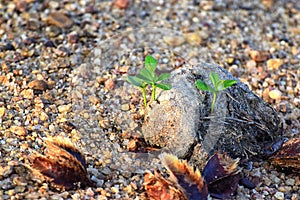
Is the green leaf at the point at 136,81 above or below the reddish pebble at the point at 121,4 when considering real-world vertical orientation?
above

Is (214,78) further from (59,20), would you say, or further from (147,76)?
(59,20)

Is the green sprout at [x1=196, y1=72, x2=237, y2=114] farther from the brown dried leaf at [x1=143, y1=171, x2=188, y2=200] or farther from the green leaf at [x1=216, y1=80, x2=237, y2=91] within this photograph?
the brown dried leaf at [x1=143, y1=171, x2=188, y2=200]

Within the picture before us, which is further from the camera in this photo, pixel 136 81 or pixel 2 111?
pixel 2 111

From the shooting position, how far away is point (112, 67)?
2469mm

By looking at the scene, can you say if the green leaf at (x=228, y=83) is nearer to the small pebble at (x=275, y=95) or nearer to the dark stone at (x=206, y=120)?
the dark stone at (x=206, y=120)

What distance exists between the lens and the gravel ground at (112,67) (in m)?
2.02

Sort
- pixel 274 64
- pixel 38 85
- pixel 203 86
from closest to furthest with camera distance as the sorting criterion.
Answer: pixel 203 86 → pixel 38 85 → pixel 274 64

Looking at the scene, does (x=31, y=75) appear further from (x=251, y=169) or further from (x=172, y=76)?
(x=251, y=169)

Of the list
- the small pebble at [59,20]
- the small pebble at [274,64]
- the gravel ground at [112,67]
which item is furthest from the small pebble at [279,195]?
the small pebble at [59,20]

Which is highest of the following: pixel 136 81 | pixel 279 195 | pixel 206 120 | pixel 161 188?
pixel 136 81

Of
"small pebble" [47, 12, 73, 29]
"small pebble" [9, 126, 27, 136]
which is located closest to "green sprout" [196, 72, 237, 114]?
"small pebble" [9, 126, 27, 136]

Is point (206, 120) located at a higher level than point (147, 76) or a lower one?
lower

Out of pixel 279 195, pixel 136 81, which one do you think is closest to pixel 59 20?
pixel 136 81

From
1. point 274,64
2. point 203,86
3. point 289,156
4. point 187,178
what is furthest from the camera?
point 274,64
